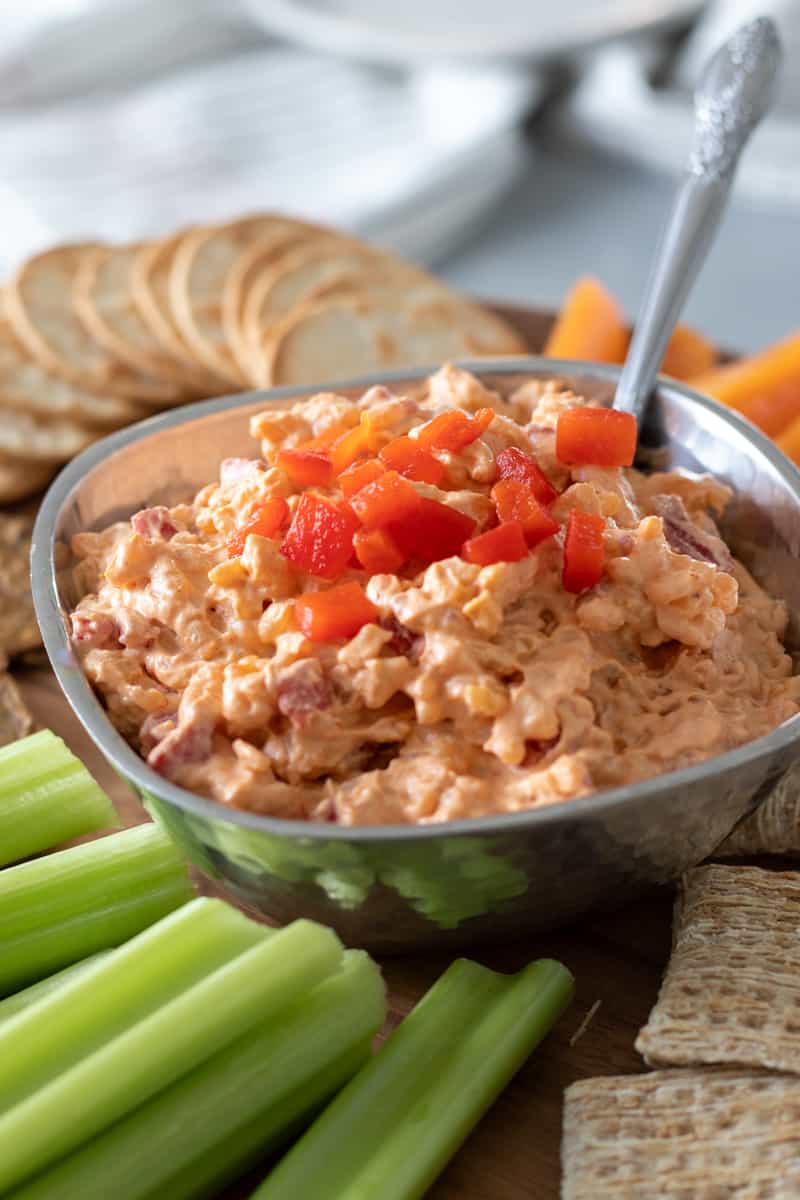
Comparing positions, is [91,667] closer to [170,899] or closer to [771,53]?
[170,899]

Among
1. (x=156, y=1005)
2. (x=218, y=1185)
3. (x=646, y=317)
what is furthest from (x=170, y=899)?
(x=646, y=317)

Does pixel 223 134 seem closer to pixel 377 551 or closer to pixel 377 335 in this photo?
pixel 377 335

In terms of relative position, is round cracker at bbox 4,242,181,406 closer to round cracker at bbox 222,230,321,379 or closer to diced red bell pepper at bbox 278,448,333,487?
round cracker at bbox 222,230,321,379

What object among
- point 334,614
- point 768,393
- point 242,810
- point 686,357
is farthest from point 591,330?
point 242,810

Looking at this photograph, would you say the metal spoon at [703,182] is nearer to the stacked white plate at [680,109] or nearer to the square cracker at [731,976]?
the square cracker at [731,976]

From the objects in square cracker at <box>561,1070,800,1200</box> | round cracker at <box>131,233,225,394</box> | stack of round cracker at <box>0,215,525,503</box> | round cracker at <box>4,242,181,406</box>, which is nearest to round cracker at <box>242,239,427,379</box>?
stack of round cracker at <box>0,215,525,503</box>

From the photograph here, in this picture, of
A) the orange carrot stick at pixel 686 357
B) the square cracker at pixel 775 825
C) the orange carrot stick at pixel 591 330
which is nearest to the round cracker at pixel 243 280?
the orange carrot stick at pixel 591 330
